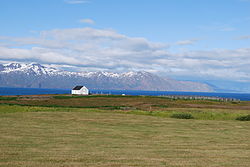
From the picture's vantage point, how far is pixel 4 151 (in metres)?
18.6

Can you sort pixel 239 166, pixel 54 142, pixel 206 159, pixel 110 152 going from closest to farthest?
pixel 239 166 → pixel 206 159 → pixel 110 152 → pixel 54 142

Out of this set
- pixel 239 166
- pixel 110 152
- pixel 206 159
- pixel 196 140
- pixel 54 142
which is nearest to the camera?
pixel 239 166

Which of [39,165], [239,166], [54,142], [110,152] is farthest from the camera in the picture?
[54,142]

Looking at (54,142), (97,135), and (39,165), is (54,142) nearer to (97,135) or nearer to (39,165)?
(97,135)

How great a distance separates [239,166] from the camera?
16.5 metres

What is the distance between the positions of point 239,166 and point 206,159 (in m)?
2.05

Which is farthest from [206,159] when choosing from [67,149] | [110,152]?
[67,149]

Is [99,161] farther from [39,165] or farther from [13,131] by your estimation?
[13,131]

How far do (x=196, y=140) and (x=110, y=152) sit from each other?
896 centimetres

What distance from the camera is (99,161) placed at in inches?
660

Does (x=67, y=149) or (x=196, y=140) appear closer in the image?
(x=67, y=149)

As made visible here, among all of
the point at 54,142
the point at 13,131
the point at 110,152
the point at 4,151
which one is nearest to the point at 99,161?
the point at 110,152

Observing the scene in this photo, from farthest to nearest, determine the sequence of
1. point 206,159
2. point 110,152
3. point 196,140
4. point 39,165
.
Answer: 1. point 196,140
2. point 110,152
3. point 206,159
4. point 39,165

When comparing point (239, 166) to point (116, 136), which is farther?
point (116, 136)
